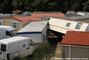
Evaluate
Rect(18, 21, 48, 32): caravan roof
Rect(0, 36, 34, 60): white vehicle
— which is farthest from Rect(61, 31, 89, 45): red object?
Rect(18, 21, 48, 32): caravan roof

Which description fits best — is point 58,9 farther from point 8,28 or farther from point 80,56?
point 80,56

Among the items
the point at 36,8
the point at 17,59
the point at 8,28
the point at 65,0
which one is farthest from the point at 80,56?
the point at 65,0

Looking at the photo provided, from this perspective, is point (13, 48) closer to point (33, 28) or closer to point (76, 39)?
point (76, 39)

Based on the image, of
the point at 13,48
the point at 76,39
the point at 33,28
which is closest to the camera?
the point at 76,39

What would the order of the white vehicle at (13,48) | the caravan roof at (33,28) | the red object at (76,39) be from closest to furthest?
1. the red object at (76,39)
2. the white vehicle at (13,48)
3. the caravan roof at (33,28)

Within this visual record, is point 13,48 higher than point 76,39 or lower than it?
lower

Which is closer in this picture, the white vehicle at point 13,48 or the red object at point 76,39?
the red object at point 76,39

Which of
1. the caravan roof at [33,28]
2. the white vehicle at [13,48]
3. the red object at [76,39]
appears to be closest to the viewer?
the red object at [76,39]

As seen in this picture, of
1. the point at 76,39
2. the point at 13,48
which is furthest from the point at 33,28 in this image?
the point at 76,39

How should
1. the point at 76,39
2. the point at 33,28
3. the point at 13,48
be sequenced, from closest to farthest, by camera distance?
the point at 76,39 < the point at 13,48 < the point at 33,28

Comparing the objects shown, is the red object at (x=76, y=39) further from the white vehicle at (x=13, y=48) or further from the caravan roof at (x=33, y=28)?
the caravan roof at (x=33, y=28)

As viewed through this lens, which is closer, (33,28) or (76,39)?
(76,39)

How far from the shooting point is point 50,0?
50125 millimetres

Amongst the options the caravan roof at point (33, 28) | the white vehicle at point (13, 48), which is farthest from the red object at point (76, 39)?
the caravan roof at point (33, 28)
